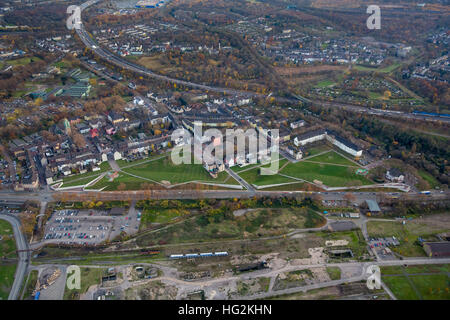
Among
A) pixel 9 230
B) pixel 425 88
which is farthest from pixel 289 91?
pixel 9 230

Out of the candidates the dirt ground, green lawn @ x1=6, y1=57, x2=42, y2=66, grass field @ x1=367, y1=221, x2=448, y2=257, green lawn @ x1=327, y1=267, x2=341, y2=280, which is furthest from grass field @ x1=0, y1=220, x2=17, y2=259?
green lawn @ x1=6, y1=57, x2=42, y2=66

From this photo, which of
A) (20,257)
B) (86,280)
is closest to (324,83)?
(86,280)

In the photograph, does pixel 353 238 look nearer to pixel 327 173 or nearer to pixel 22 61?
pixel 327 173

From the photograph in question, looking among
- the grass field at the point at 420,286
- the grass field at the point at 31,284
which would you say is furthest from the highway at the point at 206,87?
the grass field at the point at 31,284

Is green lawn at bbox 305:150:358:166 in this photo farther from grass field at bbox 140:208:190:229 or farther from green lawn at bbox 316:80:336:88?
green lawn at bbox 316:80:336:88

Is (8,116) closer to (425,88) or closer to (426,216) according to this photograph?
(426,216)

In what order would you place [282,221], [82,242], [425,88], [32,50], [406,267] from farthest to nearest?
[32,50] < [425,88] < [282,221] < [82,242] < [406,267]
